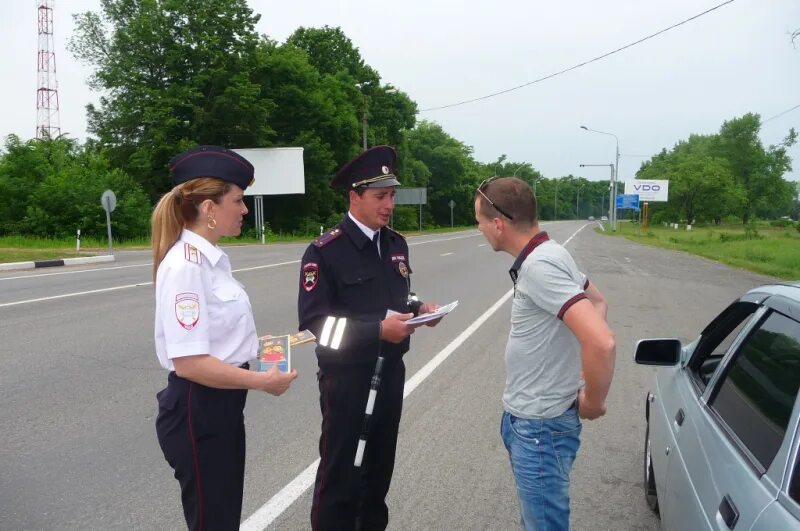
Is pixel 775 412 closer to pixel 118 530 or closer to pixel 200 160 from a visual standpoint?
pixel 200 160

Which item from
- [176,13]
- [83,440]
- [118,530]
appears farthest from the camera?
[176,13]

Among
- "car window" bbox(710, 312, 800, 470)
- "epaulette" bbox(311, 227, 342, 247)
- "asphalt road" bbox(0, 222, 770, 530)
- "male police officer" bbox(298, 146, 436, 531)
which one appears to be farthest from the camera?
"asphalt road" bbox(0, 222, 770, 530)

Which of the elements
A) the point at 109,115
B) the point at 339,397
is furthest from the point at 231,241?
the point at 339,397

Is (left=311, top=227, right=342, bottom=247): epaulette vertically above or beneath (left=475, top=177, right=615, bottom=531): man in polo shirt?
above

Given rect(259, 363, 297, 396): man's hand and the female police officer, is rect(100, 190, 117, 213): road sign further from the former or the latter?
rect(259, 363, 297, 396): man's hand

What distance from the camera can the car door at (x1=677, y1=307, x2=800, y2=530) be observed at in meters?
1.78

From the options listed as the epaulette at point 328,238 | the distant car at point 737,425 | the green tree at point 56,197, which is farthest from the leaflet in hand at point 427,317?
the green tree at point 56,197

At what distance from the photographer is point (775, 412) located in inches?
77.5

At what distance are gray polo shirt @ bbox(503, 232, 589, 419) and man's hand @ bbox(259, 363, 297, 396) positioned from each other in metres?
0.86

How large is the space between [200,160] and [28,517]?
2.51 metres

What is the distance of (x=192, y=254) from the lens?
80.1 inches

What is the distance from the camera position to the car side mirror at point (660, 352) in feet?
9.50

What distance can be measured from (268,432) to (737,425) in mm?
3387

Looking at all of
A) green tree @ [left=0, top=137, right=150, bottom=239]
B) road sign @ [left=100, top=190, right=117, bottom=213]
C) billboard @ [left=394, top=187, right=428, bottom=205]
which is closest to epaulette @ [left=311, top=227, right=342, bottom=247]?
road sign @ [left=100, top=190, right=117, bottom=213]
